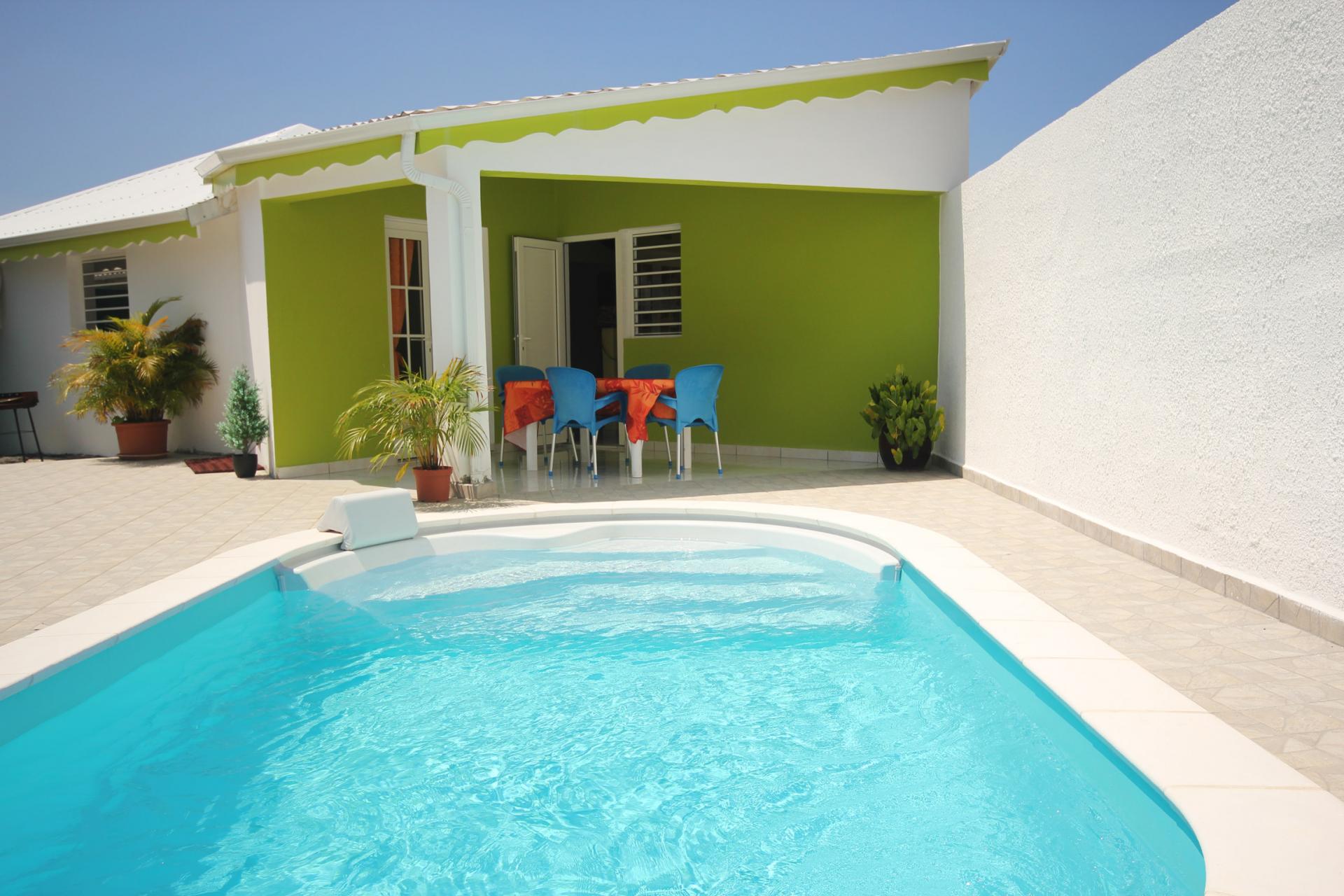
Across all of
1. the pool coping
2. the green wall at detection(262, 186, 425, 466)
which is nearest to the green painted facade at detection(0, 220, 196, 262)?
the green wall at detection(262, 186, 425, 466)

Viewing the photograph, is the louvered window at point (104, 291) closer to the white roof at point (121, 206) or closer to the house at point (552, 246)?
the house at point (552, 246)

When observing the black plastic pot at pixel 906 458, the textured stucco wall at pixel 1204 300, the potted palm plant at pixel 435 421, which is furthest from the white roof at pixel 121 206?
A: the textured stucco wall at pixel 1204 300

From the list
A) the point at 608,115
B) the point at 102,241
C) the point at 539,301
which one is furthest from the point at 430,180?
the point at 102,241

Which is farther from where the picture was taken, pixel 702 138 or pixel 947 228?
pixel 947 228

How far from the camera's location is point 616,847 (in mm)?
2943

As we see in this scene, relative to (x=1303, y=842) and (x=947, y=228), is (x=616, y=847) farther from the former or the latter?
(x=947, y=228)

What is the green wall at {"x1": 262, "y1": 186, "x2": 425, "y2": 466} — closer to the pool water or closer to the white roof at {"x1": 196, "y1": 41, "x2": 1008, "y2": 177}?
the white roof at {"x1": 196, "y1": 41, "x2": 1008, "y2": 177}

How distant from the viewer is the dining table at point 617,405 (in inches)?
353

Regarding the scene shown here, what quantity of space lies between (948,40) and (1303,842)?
86.1ft

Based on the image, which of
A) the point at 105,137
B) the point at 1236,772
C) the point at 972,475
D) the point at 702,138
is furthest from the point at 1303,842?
the point at 105,137

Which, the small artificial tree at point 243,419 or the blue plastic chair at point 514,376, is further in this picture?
the blue plastic chair at point 514,376

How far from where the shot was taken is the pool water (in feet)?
8.96

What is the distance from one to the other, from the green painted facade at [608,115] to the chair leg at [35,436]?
19.1ft

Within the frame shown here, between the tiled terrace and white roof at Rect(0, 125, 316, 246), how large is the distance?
2834 millimetres
